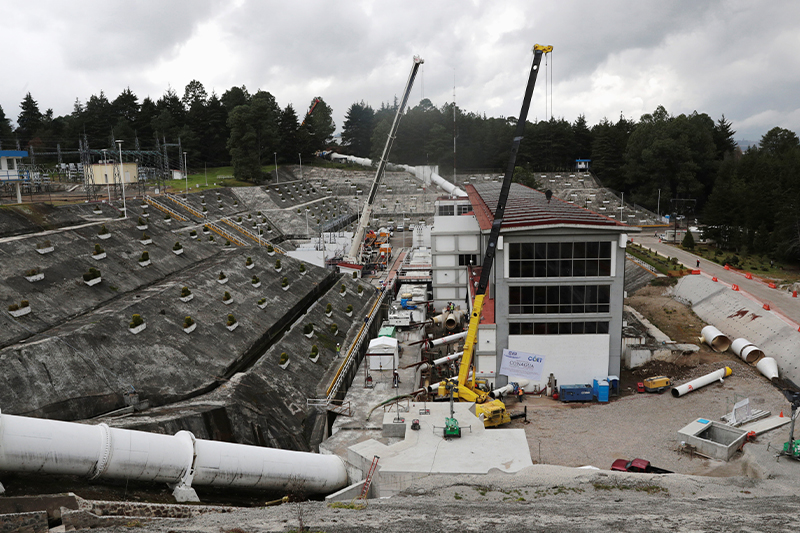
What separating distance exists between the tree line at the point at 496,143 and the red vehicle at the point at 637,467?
171ft

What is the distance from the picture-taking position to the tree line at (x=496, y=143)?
7388cm

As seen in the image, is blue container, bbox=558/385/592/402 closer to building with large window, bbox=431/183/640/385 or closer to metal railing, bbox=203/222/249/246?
building with large window, bbox=431/183/640/385

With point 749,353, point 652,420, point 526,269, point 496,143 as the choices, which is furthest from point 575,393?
point 496,143

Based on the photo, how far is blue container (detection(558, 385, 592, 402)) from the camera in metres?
29.6

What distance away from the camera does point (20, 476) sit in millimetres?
14641

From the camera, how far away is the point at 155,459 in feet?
52.1

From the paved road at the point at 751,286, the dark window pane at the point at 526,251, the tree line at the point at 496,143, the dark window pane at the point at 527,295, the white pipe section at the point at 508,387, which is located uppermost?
the tree line at the point at 496,143

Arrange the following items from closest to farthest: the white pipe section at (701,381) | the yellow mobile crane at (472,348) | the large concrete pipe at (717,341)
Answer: the yellow mobile crane at (472,348) < the white pipe section at (701,381) < the large concrete pipe at (717,341)

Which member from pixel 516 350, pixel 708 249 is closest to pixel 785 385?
pixel 516 350

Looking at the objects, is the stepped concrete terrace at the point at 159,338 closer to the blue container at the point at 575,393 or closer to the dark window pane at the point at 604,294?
the blue container at the point at 575,393

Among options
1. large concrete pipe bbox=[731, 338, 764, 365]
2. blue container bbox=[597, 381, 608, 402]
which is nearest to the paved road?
large concrete pipe bbox=[731, 338, 764, 365]

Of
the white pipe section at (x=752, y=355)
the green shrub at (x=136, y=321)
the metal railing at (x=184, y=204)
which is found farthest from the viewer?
the metal railing at (x=184, y=204)

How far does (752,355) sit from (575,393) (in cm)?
1240

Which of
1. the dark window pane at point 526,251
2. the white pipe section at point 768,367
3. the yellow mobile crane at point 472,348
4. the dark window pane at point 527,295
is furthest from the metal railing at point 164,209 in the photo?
the white pipe section at point 768,367
